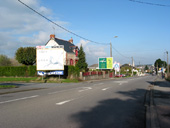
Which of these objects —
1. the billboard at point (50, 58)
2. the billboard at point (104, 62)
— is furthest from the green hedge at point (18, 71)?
the billboard at point (104, 62)

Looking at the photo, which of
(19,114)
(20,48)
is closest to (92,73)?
(20,48)

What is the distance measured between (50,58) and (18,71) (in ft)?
33.8

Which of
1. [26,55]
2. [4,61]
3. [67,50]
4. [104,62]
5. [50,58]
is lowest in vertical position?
[50,58]

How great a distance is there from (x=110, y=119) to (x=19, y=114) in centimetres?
326

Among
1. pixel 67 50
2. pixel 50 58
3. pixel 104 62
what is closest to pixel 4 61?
pixel 67 50

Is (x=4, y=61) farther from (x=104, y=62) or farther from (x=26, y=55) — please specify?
(x=104, y=62)

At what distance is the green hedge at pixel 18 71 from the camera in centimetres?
3566

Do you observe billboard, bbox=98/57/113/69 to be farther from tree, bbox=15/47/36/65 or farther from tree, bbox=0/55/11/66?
tree, bbox=0/55/11/66

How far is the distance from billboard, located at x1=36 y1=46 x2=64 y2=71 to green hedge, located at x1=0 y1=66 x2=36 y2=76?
6.28 meters

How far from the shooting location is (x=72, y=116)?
6762 millimetres

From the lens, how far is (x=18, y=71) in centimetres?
3650

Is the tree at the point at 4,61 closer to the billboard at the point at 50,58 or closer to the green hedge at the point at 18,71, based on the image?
the green hedge at the point at 18,71

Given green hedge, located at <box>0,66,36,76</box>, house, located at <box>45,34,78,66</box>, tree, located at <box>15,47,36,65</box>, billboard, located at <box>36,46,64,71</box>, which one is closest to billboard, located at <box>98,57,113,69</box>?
house, located at <box>45,34,78,66</box>

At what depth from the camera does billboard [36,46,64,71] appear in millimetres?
29386
